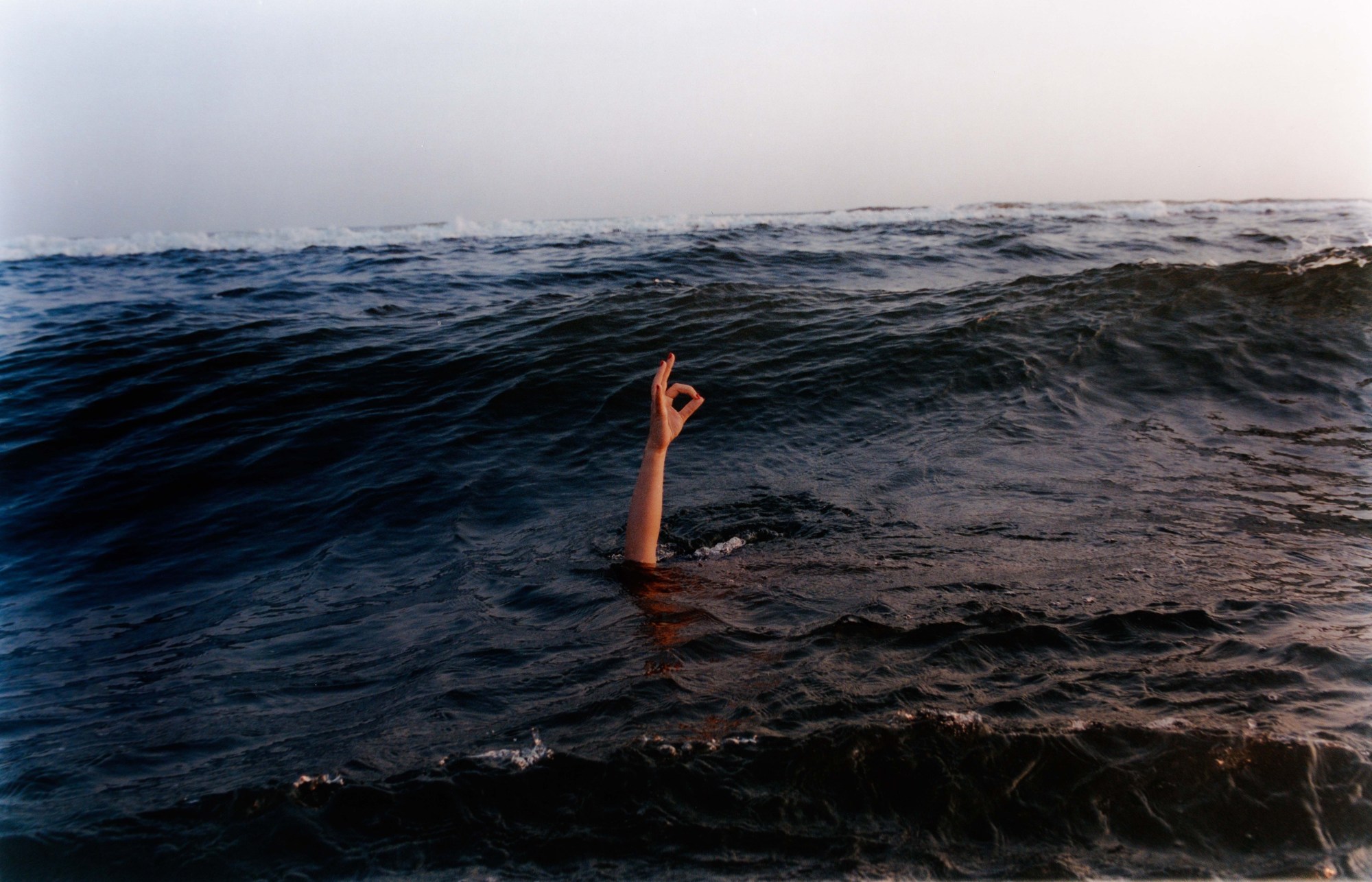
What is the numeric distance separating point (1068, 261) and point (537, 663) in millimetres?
12488

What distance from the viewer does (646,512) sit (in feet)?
14.8

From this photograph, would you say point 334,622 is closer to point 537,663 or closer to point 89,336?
point 537,663

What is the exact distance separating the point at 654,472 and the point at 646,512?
25cm

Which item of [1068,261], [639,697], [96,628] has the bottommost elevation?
[96,628]

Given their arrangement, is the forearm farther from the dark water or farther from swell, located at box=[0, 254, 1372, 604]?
swell, located at box=[0, 254, 1372, 604]

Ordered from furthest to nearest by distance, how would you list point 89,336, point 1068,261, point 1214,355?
point 1068,261 → point 89,336 → point 1214,355

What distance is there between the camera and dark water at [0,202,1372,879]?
2564mm

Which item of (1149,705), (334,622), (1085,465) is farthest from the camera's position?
(1085,465)

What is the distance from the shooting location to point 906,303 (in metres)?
10.8

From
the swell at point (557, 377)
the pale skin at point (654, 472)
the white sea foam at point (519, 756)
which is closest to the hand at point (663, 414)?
the pale skin at point (654, 472)

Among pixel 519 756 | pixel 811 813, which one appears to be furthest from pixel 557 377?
pixel 811 813

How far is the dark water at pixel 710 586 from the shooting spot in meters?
2.56

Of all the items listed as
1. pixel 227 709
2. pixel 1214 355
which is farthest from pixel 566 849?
pixel 1214 355

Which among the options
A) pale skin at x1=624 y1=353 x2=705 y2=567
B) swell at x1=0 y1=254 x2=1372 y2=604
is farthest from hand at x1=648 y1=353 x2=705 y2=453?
swell at x1=0 y1=254 x2=1372 y2=604
